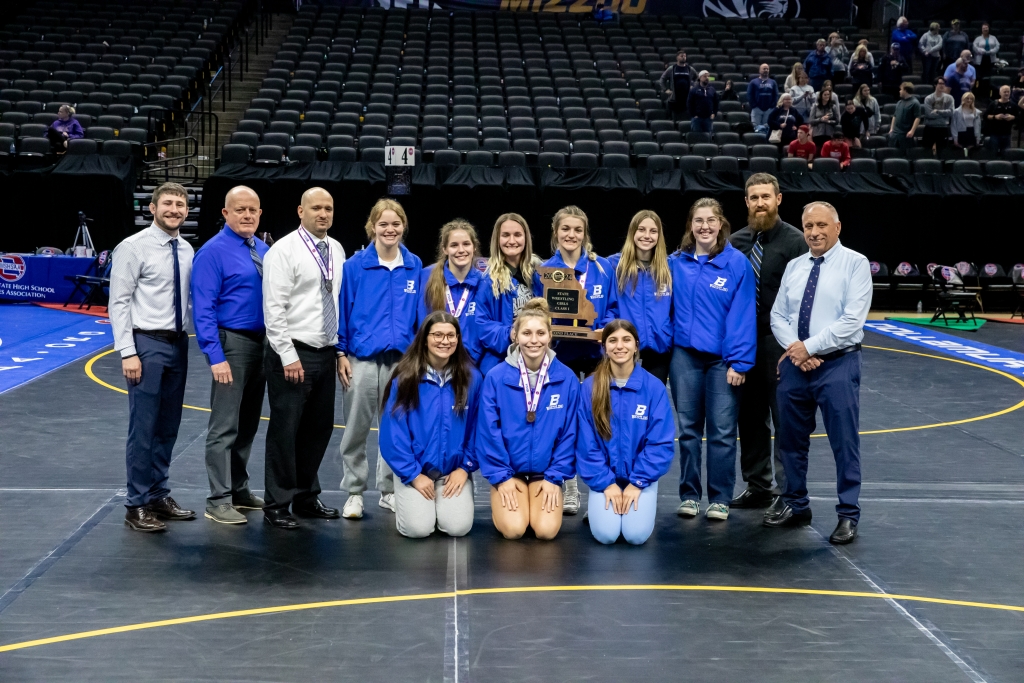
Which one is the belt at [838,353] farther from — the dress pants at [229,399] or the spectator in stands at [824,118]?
the spectator in stands at [824,118]

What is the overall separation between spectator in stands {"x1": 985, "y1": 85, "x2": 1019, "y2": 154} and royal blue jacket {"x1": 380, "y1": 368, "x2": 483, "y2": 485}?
1794 cm

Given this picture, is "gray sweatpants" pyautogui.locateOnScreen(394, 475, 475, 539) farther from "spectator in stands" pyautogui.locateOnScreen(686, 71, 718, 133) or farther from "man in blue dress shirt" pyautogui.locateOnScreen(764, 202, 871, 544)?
"spectator in stands" pyautogui.locateOnScreen(686, 71, 718, 133)

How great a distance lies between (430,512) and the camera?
19.4 feet

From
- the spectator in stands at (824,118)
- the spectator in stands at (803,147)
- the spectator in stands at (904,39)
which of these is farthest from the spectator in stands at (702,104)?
the spectator in stands at (904,39)

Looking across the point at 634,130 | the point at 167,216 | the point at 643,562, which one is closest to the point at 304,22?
the point at 634,130

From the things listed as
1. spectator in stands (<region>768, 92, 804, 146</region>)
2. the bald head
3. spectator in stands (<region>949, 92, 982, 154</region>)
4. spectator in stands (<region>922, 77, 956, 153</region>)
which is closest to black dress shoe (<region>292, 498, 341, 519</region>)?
the bald head

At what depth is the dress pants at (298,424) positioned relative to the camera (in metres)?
6.06

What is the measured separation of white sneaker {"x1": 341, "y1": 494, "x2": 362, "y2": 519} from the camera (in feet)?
20.5

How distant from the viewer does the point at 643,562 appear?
5.57m

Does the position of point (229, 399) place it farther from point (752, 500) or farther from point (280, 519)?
point (752, 500)

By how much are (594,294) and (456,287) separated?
861 mm

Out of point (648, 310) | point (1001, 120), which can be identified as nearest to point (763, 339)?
point (648, 310)

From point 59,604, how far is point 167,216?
225cm

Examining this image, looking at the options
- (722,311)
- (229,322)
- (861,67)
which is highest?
(861,67)
